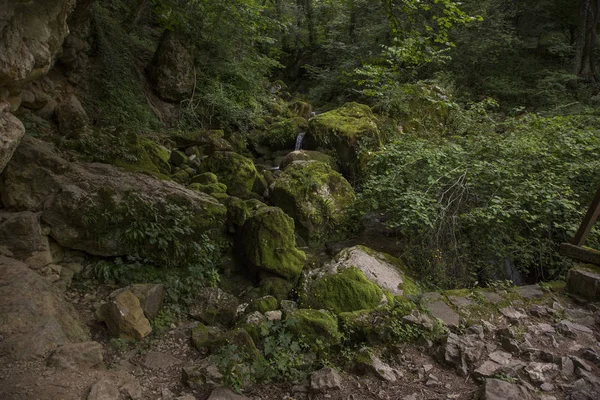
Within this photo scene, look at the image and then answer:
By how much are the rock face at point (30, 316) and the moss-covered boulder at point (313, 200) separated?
15.7ft

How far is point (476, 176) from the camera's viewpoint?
21.4 feet

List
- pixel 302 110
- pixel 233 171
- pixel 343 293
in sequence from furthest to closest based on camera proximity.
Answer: pixel 302 110 < pixel 233 171 < pixel 343 293

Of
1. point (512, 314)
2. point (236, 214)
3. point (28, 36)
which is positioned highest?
point (28, 36)

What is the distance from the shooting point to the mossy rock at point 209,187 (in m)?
7.18

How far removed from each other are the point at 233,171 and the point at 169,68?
5165mm

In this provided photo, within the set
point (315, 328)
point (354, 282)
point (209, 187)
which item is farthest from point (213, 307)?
point (209, 187)

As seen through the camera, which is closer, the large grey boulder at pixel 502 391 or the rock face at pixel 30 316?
the large grey boulder at pixel 502 391

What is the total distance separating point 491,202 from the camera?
6074 mm

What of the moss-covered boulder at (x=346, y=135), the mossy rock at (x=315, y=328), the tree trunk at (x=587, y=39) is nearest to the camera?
the mossy rock at (x=315, y=328)

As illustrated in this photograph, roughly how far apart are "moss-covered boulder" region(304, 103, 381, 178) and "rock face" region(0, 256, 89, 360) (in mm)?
7590

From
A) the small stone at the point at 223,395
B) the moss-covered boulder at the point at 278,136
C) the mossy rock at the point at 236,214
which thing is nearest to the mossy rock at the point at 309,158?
the moss-covered boulder at the point at 278,136

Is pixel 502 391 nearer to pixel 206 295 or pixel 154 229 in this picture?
pixel 206 295

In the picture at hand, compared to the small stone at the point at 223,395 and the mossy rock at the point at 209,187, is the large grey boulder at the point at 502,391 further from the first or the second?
the mossy rock at the point at 209,187

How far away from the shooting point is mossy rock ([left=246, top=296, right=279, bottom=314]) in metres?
5.03
